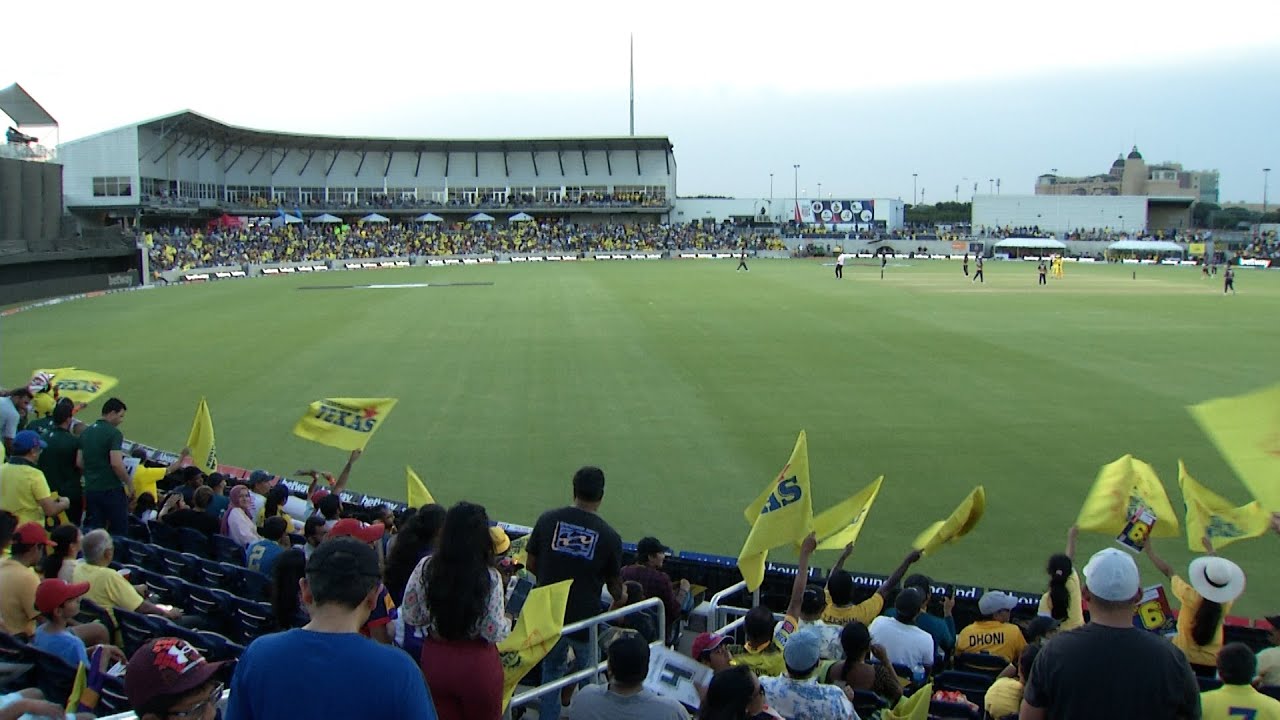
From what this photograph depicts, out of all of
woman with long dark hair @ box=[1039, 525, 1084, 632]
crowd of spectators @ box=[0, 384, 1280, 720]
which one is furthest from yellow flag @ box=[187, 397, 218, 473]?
woman with long dark hair @ box=[1039, 525, 1084, 632]

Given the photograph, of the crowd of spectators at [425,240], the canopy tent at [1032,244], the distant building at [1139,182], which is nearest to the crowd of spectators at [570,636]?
the crowd of spectators at [425,240]

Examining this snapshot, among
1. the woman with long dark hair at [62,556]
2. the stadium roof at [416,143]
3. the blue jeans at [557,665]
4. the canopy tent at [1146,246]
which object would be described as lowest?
the blue jeans at [557,665]

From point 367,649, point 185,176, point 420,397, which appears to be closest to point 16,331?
point 420,397

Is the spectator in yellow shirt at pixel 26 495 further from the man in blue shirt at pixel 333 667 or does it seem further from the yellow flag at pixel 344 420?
the man in blue shirt at pixel 333 667

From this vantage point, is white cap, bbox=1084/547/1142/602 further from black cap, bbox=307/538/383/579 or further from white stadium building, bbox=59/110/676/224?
white stadium building, bbox=59/110/676/224

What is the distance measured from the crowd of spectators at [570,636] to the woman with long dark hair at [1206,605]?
14 millimetres

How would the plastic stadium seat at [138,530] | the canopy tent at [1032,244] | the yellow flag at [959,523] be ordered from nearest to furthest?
the yellow flag at [959,523] < the plastic stadium seat at [138,530] < the canopy tent at [1032,244]

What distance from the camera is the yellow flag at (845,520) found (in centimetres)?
727

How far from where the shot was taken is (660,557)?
22.5ft

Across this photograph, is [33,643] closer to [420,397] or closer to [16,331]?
[420,397]

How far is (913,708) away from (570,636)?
78.8 inches

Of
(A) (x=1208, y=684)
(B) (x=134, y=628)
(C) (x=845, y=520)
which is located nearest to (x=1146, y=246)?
(C) (x=845, y=520)

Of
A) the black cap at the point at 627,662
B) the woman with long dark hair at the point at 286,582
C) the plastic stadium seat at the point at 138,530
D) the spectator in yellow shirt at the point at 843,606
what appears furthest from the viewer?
the plastic stadium seat at the point at 138,530

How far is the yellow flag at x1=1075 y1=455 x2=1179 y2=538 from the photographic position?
24.8ft
